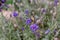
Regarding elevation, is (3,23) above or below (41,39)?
above

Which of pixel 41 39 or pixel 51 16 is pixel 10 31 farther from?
pixel 51 16

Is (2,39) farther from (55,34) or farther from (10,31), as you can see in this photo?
(55,34)

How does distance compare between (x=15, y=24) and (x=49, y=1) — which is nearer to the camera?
(x=15, y=24)

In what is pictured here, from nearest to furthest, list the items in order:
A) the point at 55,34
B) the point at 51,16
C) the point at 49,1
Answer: the point at 55,34
the point at 51,16
the point at 49,1

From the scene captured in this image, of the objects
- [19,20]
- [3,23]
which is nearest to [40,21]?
[19,20]

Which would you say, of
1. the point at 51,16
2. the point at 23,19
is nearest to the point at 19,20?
the point at 23,19

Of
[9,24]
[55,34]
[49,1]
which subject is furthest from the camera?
[49,1]
